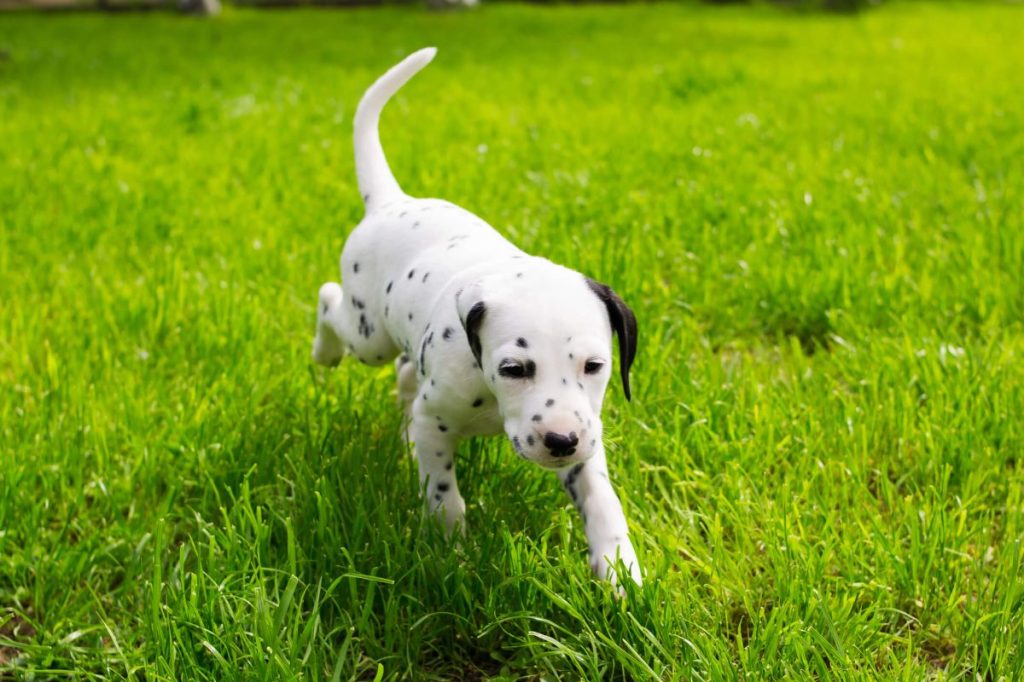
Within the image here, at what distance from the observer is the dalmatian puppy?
220cm

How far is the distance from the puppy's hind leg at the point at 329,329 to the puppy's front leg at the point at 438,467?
2.70 feet

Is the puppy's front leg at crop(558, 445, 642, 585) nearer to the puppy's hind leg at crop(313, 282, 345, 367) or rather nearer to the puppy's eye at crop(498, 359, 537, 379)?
the puppy's eye at crop(498, 359, 537, 379)

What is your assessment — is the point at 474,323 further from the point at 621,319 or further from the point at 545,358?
the point at 621,319

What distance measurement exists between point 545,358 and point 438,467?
583 mm

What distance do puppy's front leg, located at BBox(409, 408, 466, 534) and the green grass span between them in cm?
9

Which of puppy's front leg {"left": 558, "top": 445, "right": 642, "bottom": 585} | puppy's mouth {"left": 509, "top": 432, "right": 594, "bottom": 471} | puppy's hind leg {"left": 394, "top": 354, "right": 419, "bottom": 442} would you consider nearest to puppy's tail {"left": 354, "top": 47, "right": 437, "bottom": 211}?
puppy's hind leg {"left": 394, "top": 354, "right": 419, "bottom": 442}

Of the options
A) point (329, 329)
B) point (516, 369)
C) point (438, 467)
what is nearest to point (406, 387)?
point (329, 329)

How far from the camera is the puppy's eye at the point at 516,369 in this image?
2.20m

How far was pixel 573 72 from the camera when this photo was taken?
34.8 ft

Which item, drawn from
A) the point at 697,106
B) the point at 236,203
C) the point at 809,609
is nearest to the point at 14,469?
the point at 809,609

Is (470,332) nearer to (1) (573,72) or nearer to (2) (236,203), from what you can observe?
(2) (236,203)

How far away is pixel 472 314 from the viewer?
7.53ft

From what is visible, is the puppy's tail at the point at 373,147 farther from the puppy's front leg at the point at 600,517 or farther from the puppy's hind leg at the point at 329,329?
the puppy's front leg at the point at 600,517

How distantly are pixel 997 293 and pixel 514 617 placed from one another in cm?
270
